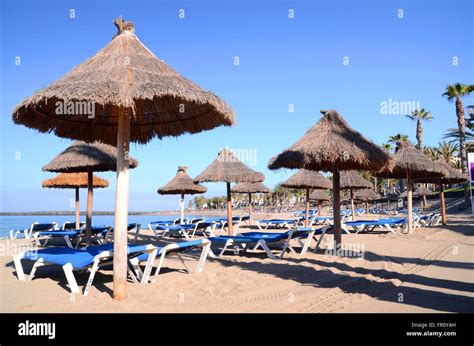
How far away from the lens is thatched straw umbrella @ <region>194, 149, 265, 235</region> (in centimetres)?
1173

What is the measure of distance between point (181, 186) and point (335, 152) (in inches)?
331

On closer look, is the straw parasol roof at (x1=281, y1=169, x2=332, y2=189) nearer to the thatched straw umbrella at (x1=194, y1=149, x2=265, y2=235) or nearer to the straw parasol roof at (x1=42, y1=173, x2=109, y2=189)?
the thatched straw umbrella at (x1=194, y1=149, x2=265, y2=235)

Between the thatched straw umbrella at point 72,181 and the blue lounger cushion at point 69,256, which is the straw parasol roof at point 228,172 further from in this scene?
the blue lounger cushion at point 69,256

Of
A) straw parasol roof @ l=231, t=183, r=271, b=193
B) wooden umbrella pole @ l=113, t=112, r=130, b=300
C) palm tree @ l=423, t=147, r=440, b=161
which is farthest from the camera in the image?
palm tree @ l=423, t=147, r=440, b=161

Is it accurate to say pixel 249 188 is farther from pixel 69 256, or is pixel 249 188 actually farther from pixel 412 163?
pixel 69 256

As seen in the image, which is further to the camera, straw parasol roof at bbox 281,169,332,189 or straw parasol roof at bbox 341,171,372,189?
straw parasol roof at bbox 341,171,372,189

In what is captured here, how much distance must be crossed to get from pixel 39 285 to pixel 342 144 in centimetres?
597

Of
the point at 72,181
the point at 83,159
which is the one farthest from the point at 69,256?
the point at 72,181

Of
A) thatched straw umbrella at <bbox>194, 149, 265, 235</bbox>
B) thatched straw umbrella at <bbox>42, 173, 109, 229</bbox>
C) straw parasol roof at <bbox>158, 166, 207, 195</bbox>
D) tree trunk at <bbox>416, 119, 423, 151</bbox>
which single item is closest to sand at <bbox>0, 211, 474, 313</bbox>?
thatched straw umbrella at <bbox>194, 149, 265, 235</bbox>

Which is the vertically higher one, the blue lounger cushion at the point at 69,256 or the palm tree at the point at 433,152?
the palm tree at the point at 433,152

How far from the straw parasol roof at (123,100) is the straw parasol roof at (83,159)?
303cm

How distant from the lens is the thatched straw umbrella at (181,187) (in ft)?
49.1

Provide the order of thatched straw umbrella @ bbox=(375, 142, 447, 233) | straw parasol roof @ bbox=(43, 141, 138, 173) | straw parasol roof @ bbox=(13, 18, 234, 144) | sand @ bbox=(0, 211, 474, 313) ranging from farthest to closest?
thatched straw umbrella @ bbox=(375, 142, 447, 233)
straw parasol roof @ bbox=(43, 141, 138, 173)
sand @ bbox=(0, 211, 474, 313)
straw parasol roof @ bbox=(13, 18, 234, 144)

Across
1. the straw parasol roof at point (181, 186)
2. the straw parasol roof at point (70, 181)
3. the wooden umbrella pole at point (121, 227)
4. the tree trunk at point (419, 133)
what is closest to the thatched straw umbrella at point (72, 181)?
the straw parasol roof at point (70, 181)
